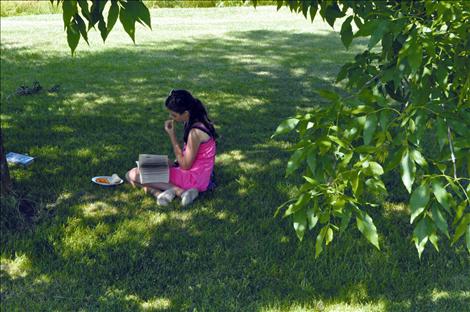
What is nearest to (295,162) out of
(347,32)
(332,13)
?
(347,32)

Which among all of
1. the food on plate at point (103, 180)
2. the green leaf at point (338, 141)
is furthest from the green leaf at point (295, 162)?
the food on plate at point (103, 180)

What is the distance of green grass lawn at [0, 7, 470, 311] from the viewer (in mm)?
4289

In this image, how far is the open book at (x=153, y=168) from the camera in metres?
5.71

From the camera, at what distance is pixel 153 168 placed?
577cm

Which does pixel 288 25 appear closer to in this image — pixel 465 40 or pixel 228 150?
pixel 228 150

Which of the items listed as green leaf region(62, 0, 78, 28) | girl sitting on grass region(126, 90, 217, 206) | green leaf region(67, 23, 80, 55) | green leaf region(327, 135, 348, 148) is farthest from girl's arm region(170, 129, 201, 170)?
green leaf region(327, 135, 348, 148)

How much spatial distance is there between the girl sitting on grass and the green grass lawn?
0.13 meters

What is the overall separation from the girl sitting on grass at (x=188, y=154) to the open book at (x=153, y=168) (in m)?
0.09

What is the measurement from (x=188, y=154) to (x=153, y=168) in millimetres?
354

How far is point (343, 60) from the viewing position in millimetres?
12977

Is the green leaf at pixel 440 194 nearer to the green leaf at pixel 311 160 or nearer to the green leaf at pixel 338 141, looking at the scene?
the green leaf at pixel 338 141

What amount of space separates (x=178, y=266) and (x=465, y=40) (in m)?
2.78

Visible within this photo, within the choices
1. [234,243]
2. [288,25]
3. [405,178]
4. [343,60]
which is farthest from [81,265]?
[288,25]

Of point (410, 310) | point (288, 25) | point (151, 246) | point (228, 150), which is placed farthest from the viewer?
→ point (288, 25)
